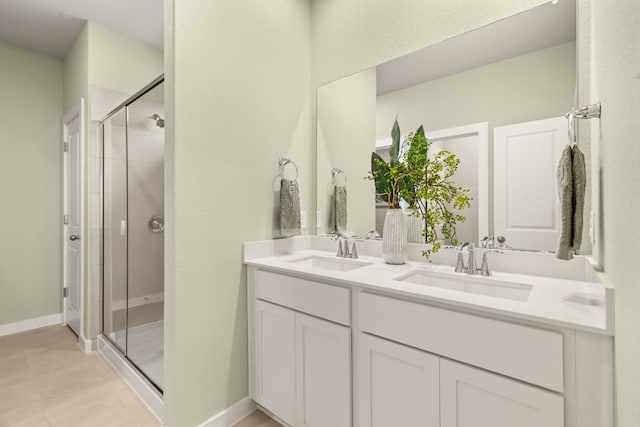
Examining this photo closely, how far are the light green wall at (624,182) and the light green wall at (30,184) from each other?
13.2 feet

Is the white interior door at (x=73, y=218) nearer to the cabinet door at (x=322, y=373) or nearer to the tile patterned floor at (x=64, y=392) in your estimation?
the tile patterned floor at (x=64, y=392)

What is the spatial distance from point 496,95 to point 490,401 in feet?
3.95

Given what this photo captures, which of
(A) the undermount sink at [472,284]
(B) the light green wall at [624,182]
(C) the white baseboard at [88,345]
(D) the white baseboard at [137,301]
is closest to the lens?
(B) the light green wall at [624,182]

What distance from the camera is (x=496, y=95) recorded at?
1405mm

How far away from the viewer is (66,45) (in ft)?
9.52

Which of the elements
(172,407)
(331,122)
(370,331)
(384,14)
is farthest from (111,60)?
(370,331)

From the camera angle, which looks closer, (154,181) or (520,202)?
(520,202)

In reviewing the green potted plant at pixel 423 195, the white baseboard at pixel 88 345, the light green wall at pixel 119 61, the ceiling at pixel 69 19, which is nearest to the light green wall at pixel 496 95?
the green potted plant at pixel 423 195

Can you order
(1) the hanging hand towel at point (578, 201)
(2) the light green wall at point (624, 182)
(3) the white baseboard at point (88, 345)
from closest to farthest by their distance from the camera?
(2) the light green wall at point (624, 182)
(1) the hanging hand towel at point (578, 201)
(3) the white baseboard at point (88, 345)

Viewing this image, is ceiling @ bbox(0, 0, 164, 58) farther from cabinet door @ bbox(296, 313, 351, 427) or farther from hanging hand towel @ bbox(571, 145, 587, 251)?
hanging hand towel @ bbox(571, 145, 587, 251)

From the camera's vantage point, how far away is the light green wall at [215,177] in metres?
1.45

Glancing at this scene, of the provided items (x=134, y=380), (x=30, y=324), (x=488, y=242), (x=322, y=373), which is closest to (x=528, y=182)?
(x=488, y=242)

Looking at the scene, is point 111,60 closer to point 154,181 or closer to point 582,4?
point 154,181

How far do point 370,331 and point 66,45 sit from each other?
11.9 feet
